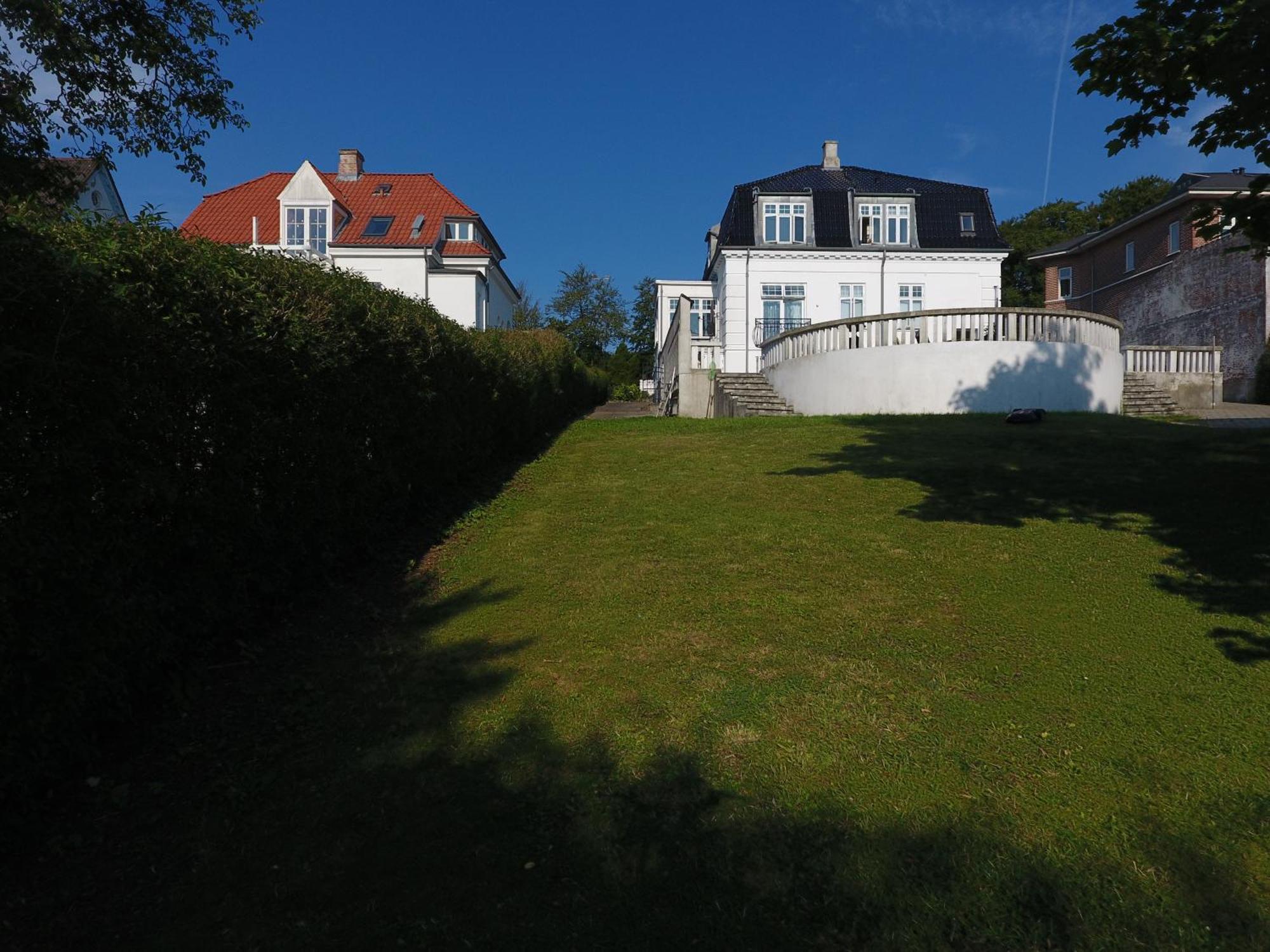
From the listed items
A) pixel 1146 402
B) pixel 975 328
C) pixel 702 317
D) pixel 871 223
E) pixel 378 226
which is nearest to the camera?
pixel 975 328

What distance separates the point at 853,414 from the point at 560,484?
33.7 ft

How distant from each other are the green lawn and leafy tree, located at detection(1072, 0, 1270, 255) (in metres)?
3.24

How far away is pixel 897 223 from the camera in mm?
35000

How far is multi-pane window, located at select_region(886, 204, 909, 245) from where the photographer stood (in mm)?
34812

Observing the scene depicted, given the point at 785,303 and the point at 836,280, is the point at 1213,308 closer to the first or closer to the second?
the point at 836,280

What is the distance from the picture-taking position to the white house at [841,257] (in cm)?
3378

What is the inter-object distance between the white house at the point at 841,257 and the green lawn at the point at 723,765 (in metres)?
27.5

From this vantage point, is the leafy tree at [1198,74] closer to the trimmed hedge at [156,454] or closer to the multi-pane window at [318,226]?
the trimmed hedge at [156,454]

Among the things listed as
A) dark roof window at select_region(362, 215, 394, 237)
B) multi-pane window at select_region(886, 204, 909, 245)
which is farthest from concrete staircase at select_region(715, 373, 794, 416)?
dark roof window at select_region(362, 215, 394, 237)

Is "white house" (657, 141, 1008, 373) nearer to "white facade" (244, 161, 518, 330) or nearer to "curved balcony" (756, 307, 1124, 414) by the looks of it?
"white facade" (244, 161, 518, 330)

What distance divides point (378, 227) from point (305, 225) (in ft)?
10.3

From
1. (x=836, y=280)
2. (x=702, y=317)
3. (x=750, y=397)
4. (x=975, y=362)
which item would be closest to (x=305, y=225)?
(x=702, y=317)

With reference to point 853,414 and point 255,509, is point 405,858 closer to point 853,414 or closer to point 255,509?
point 255,509

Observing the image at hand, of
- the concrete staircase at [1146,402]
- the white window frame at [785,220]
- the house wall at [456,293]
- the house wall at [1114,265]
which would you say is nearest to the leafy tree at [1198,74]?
the concrete staircase at [1146,402]
